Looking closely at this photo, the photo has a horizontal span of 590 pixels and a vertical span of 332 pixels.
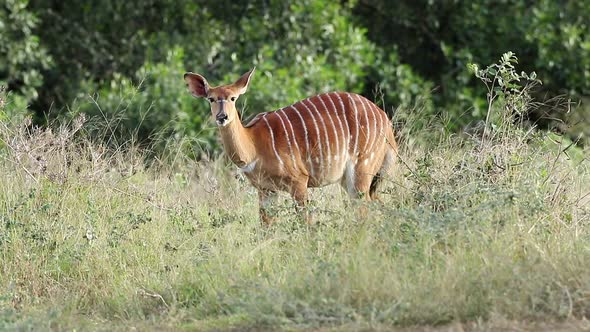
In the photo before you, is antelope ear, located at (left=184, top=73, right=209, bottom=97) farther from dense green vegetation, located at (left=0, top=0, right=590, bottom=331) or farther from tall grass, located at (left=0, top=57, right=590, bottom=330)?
tall grass, located at (left=0, top=57, right=590, bottom=330)

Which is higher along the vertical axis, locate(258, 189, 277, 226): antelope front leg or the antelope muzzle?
the antelope muzzle

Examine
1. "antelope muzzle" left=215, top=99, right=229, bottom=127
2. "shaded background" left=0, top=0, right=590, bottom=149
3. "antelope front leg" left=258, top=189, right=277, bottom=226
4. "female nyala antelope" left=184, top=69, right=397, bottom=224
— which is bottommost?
"shaded background" left=0, top=0, right=590, bottom=149

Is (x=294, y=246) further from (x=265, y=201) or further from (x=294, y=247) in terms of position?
(x=265, y=201)

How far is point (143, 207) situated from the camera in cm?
721

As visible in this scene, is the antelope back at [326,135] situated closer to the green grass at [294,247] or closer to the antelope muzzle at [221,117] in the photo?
the green grass at [294,247]

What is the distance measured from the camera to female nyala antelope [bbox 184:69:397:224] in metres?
6.99

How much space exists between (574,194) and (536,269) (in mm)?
1379

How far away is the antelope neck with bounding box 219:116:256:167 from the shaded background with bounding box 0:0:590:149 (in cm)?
391

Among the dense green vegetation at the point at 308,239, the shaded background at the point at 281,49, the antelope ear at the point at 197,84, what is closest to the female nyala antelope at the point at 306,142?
the antelope ear at the point at 197,84

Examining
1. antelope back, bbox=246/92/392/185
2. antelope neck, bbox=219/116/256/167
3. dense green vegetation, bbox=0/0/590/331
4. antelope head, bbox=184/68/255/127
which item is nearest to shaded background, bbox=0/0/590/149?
dense green vegetation, bbox=0/0/590/331

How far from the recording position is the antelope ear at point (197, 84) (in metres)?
7.11

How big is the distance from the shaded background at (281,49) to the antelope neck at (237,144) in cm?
391

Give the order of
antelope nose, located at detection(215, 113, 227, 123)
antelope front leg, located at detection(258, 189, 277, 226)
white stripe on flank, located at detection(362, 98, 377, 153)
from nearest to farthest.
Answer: antelope front leg, located at detection(258, 189, 277, 226) → antelope nose, located at detection(215, 113, 227, 123) → white stripe on flank, located at detection(362, 98, 377, 153)

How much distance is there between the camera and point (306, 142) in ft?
23.7
